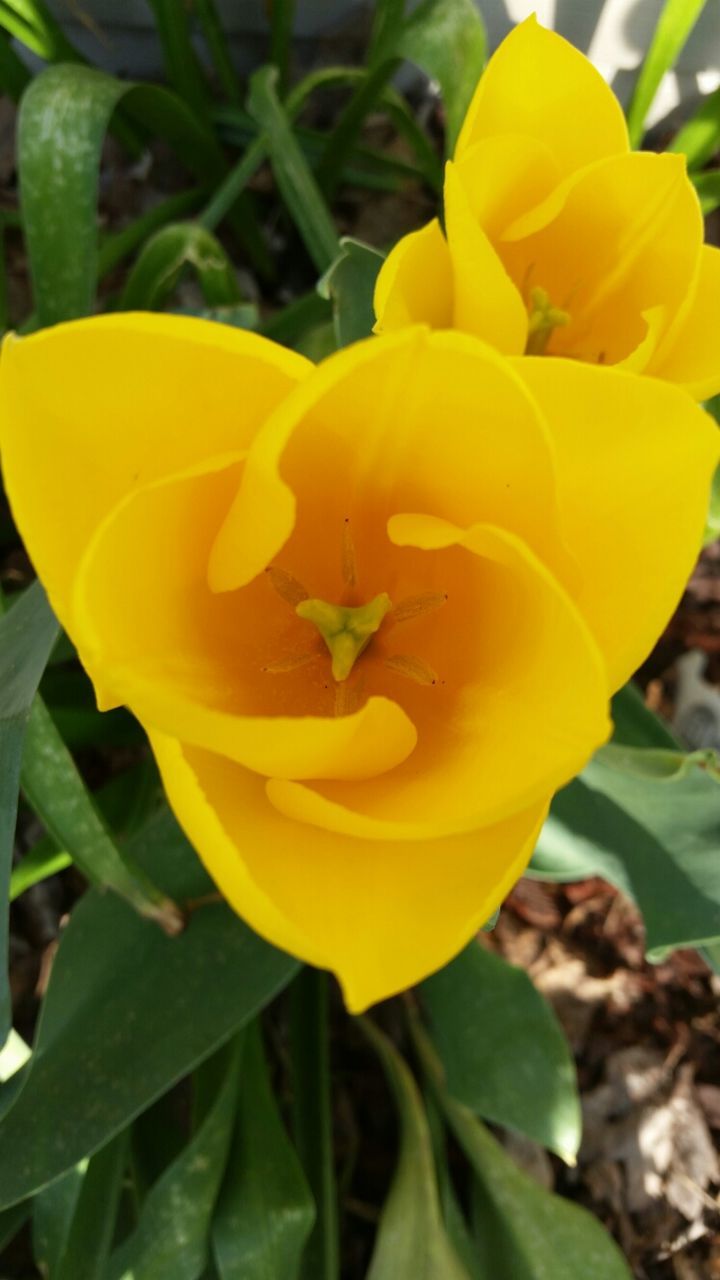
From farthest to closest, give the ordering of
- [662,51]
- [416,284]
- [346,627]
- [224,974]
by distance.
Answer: [662,51] → [224,974] → [416,284] → [346,627]

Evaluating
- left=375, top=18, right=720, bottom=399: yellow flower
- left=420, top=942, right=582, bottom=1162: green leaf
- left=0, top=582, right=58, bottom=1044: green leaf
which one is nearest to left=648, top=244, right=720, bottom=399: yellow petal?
left=375, top=18, right=720, bottom=399: yellow flower

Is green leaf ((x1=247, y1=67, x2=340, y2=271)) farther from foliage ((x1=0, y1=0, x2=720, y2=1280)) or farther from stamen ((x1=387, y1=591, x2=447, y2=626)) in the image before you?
stamen ((x1=387, y1=591, x2=447, y2=626))

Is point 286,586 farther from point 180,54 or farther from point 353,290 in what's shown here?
point 180,54

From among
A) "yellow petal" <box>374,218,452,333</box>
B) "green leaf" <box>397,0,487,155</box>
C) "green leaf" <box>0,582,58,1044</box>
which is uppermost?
"green leaf" <box>397,0,487,155</box>

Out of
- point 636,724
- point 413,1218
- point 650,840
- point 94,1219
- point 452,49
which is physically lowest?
point 413,1218

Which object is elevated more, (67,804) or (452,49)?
(452,49)

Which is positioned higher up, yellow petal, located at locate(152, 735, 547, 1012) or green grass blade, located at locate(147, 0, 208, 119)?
green grass blade, located at locate(147, 0, 208, 119)

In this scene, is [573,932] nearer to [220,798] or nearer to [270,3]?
[220,798]

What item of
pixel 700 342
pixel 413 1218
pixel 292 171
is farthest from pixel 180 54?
pixel 413 1218
